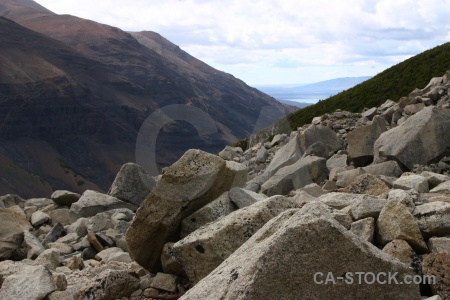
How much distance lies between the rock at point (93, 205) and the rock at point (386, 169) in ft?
31.0

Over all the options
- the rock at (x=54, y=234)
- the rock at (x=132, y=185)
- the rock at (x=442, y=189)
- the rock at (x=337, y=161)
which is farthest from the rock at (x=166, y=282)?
the rock at (x=337, y=161)

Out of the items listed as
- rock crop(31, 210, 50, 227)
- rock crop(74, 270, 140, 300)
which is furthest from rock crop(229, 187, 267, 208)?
rock crop(31, 210, 50, 227)

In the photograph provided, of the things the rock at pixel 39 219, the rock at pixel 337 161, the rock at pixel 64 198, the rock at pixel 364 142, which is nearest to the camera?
the rock at pixel 39 219

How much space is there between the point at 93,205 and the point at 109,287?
37.3ft

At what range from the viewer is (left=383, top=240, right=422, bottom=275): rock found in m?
7.68

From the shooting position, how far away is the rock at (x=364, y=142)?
70.3ft

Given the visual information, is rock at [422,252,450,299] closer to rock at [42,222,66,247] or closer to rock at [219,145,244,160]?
rock at [42,222,66,247]

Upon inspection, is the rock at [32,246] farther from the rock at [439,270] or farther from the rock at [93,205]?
the rock at [439,270]

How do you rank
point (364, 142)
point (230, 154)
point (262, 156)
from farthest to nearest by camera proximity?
1. point (230, 154)
2. point (262, 156)
3. point (364, 142)

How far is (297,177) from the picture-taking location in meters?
20.8

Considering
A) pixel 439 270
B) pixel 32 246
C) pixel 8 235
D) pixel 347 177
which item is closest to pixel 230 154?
pixel 347 177

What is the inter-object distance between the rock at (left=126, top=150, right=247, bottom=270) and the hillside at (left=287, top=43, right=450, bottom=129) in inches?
1509

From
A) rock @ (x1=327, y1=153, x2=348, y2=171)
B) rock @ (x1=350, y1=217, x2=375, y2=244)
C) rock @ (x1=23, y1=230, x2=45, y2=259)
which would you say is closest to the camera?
rock @ (x1=350, y1=217, x2=375, y2=244)

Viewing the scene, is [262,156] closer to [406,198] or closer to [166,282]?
[406,198]
